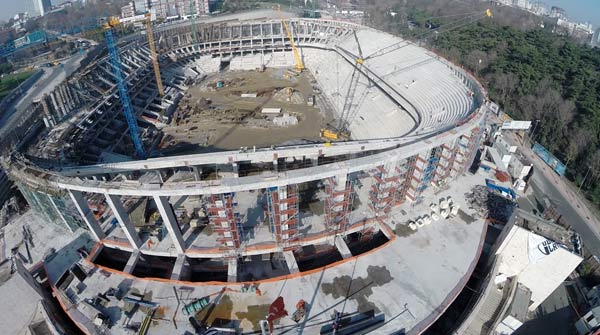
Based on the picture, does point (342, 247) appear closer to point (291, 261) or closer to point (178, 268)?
point (291, 261)

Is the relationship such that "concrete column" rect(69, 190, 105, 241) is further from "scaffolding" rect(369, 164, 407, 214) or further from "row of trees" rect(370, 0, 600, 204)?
"row of trees" rect(370, 0, 600, 204)

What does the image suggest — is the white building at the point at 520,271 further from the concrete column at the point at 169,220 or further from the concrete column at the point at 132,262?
the concrete column at the point at 132,262

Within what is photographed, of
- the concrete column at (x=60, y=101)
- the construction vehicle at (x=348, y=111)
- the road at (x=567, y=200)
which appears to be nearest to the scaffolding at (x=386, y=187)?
the construction vehicle at (x=348, y=111)

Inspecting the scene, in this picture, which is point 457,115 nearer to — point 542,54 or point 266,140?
point 266,140

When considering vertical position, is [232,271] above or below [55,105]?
below

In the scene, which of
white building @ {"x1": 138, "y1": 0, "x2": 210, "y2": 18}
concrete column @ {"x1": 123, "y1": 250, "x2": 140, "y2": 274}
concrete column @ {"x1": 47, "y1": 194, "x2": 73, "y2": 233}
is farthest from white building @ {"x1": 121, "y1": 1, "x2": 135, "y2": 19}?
concrete column @ {"x1": 123, "y1": 250, "x2": 140, "y2": 274}

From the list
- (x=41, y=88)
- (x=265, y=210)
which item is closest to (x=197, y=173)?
(x=265, y=210)
